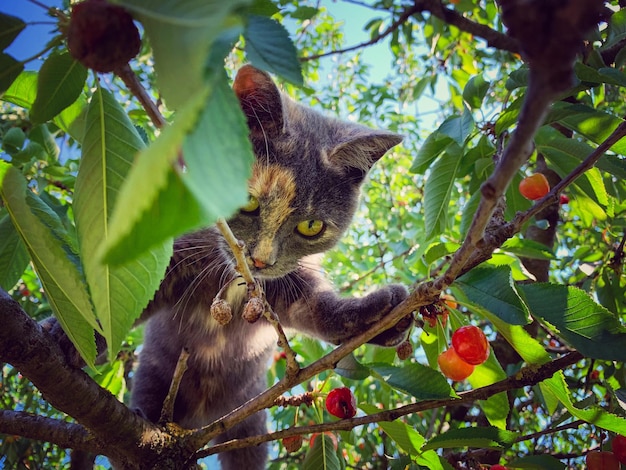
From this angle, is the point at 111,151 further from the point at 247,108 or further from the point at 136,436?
the point at 247,108

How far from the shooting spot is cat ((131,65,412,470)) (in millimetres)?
1438

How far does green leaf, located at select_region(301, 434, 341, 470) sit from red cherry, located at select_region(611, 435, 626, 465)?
656mm

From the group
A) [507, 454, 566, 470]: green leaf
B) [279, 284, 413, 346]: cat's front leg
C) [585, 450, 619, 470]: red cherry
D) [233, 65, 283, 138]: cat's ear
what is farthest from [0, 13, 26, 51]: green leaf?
[585, 450, 619, 470]: red cherry

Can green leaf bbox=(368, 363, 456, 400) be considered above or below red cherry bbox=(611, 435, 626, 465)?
above

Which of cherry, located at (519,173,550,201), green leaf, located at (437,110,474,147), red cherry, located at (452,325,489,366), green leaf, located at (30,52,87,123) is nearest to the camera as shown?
green leaf, located at (30,52,87,123)

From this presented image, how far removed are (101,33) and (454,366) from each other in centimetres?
95

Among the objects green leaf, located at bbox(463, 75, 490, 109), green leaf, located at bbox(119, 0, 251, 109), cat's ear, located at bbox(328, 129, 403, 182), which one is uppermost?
cat's ear, located at bbox(328, 129, 403, 182)

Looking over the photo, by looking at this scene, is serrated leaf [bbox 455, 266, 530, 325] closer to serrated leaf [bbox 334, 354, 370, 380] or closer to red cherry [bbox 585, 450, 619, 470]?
serrated leaf [bbox 334, 354, 370, 380]

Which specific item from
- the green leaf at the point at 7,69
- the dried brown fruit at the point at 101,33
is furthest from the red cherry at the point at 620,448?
the green leaf at the point at 7,69

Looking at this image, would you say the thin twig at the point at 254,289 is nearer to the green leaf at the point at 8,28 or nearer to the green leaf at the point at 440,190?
the green leaf at the point at 8,28

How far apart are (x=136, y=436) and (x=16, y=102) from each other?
2.45 feet

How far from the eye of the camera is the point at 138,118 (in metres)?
1.93

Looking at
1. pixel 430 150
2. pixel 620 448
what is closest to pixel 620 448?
A: pixel 620 448

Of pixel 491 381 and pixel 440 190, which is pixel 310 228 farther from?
pixel 491 381
